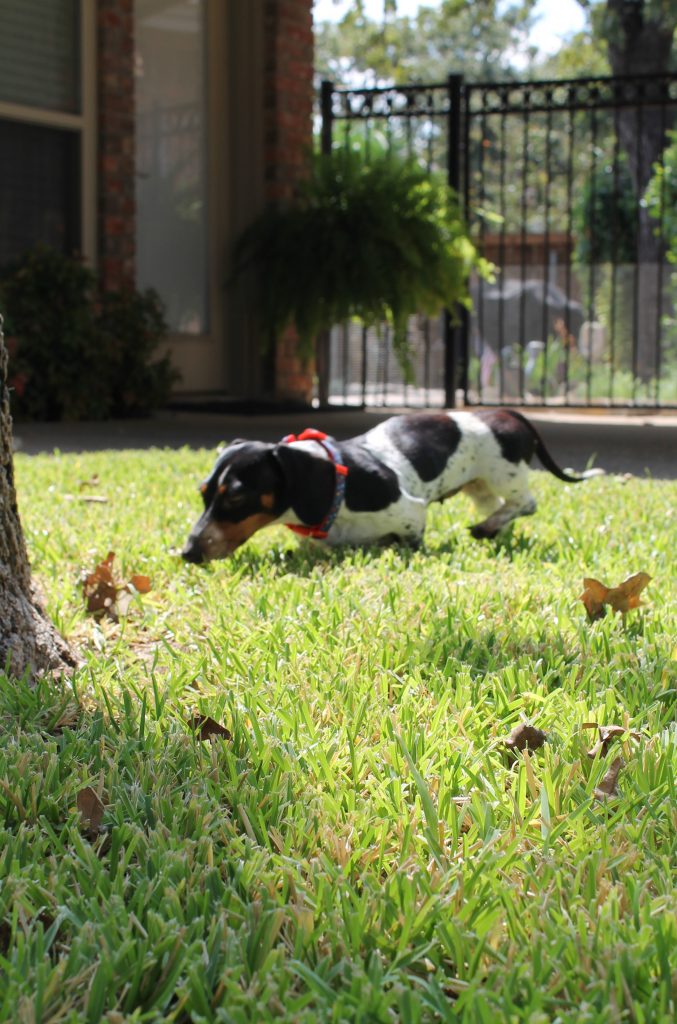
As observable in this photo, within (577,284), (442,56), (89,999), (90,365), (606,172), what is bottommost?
(89,999)

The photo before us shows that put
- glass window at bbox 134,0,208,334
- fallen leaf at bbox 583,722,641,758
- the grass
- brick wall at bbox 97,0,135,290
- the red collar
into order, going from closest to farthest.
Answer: the grass
fallen leaf at bbox 583,722,641,758
the red collar
brick wall at bbox 97,0,135,290
glass window at bbox 134,0,208,334

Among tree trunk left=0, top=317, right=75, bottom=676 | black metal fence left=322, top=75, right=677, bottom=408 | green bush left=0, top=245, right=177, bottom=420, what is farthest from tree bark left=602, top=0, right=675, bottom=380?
tree trunk left=0, top=317, right=75, bottom=676

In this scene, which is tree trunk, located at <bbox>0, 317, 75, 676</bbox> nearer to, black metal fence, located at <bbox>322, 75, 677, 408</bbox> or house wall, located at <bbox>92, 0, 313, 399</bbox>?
black metal fence, located at <bbox>322, 75, 677, 408</bbox>

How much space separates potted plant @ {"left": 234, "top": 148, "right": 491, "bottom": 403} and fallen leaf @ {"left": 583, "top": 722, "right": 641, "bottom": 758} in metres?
7.74

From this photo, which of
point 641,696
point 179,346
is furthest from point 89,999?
point 179,346

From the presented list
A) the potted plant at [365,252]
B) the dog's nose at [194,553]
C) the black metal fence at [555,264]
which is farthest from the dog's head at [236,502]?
the black metal fence at [555,264]

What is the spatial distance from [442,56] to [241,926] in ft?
195

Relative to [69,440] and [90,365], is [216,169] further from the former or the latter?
[69,440]

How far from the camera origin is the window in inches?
375

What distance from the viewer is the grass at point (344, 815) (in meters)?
1.34

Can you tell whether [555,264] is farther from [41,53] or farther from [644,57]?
[41,53]

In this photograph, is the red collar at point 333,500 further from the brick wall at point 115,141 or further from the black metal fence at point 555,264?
the brick wall at point 115,141

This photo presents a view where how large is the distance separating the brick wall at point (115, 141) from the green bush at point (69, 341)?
0.33 metres

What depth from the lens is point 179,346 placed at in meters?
11.1
